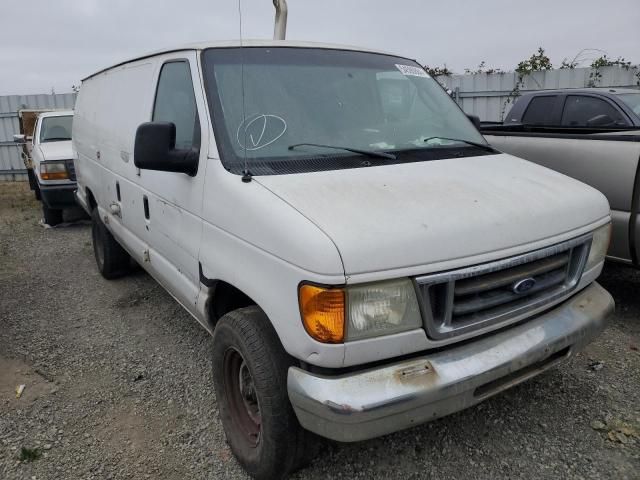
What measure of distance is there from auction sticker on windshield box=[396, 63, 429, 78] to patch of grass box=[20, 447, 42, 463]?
3.18m

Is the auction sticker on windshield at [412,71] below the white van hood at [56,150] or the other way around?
the other way around

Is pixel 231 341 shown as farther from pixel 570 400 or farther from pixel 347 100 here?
pixel 570 400

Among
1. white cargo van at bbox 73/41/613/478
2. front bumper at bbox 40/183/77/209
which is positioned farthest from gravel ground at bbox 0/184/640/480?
front bumper at bbox 40/183/77/209

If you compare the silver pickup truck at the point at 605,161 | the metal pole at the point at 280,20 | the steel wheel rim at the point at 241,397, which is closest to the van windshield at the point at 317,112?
the silver pickup truck at the point at 605,161

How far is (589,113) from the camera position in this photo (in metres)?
6.79

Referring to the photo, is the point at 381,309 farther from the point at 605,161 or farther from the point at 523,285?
the point at 605,161

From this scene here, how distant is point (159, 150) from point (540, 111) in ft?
20.4

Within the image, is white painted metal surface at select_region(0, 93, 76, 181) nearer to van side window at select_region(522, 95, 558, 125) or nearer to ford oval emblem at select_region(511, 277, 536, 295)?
van side window at select_region(522, 95, 558, 125)

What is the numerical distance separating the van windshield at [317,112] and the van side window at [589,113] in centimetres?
396

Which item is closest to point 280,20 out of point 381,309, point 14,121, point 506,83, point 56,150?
point 381,309

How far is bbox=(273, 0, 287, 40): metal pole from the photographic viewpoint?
5.62 m

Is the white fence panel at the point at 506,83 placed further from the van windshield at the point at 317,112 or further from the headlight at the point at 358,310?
the headlight at the point at 358,310

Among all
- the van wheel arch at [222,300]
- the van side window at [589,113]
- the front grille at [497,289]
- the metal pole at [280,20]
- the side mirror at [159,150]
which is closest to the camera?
the front grille at [497,289]

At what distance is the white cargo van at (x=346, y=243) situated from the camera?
6.60 feet
